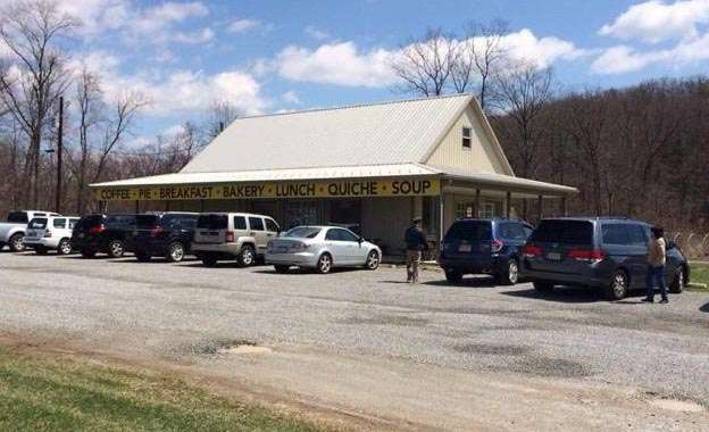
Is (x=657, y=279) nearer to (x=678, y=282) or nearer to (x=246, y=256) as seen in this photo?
(x=678, y=282)

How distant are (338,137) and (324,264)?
15.1 m

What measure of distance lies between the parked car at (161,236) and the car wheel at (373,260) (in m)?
7.11

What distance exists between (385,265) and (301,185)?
5572 millimetres

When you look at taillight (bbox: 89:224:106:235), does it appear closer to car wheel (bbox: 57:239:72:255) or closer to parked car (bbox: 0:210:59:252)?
car wheel (bbox: 57:239:72:255)

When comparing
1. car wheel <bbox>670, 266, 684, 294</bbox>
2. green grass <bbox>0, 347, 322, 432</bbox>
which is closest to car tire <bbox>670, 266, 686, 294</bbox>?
car wheel <bbox>670, 266, 684, 294</bbox>

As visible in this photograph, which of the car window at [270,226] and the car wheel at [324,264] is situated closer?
the car wheel at [324,264]

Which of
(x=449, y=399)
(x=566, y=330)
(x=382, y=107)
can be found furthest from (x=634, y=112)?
(x=449, y=399)

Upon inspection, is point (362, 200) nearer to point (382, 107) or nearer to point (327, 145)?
point (327, 145)

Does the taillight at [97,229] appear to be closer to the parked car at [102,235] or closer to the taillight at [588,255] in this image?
the parked car at [102,235]

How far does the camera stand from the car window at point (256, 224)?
27.1 meters

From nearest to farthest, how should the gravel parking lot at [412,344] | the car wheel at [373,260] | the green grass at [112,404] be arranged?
the green grass at [112,404], the gravel parking lot at [412,344], the car wheel at [373,260]

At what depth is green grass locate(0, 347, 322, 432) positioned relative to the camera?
6.04 meters

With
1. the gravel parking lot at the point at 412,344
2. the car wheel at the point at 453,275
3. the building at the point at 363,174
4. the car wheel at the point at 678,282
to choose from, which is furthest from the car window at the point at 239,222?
the car wheel at the point at 678,282

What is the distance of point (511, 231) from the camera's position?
2142cm
